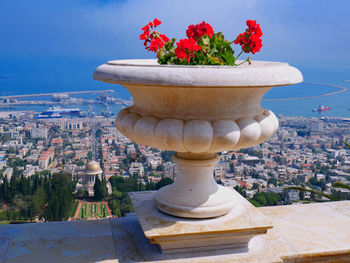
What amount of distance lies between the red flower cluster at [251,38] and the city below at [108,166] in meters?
2.25

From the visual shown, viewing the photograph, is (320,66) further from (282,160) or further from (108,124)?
(282,160)

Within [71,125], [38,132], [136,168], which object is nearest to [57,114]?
[71,125]

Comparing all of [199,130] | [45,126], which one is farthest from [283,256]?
[45,126]

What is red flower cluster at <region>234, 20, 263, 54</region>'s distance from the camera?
2.25 m

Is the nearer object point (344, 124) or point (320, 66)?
point (344, 124)

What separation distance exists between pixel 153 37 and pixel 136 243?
4.11 ft

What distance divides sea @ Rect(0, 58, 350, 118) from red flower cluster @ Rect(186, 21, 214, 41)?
4.46 meters

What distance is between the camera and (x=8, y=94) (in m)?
66.9

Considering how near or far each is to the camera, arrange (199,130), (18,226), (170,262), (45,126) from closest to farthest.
A: (199,130) → (170,262) → (18,226) → (45,126)

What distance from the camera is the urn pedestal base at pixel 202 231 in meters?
2.03

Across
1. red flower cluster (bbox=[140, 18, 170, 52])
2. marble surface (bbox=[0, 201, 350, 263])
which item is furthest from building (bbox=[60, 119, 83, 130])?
red flower cluster (bbox=[140, 18, 170, 52])

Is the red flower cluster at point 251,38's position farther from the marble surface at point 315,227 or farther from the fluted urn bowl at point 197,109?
the marble surface at point 315,227

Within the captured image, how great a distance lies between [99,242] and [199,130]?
106 centimetres

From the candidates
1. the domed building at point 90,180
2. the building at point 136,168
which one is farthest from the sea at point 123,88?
the building at point 136,168
